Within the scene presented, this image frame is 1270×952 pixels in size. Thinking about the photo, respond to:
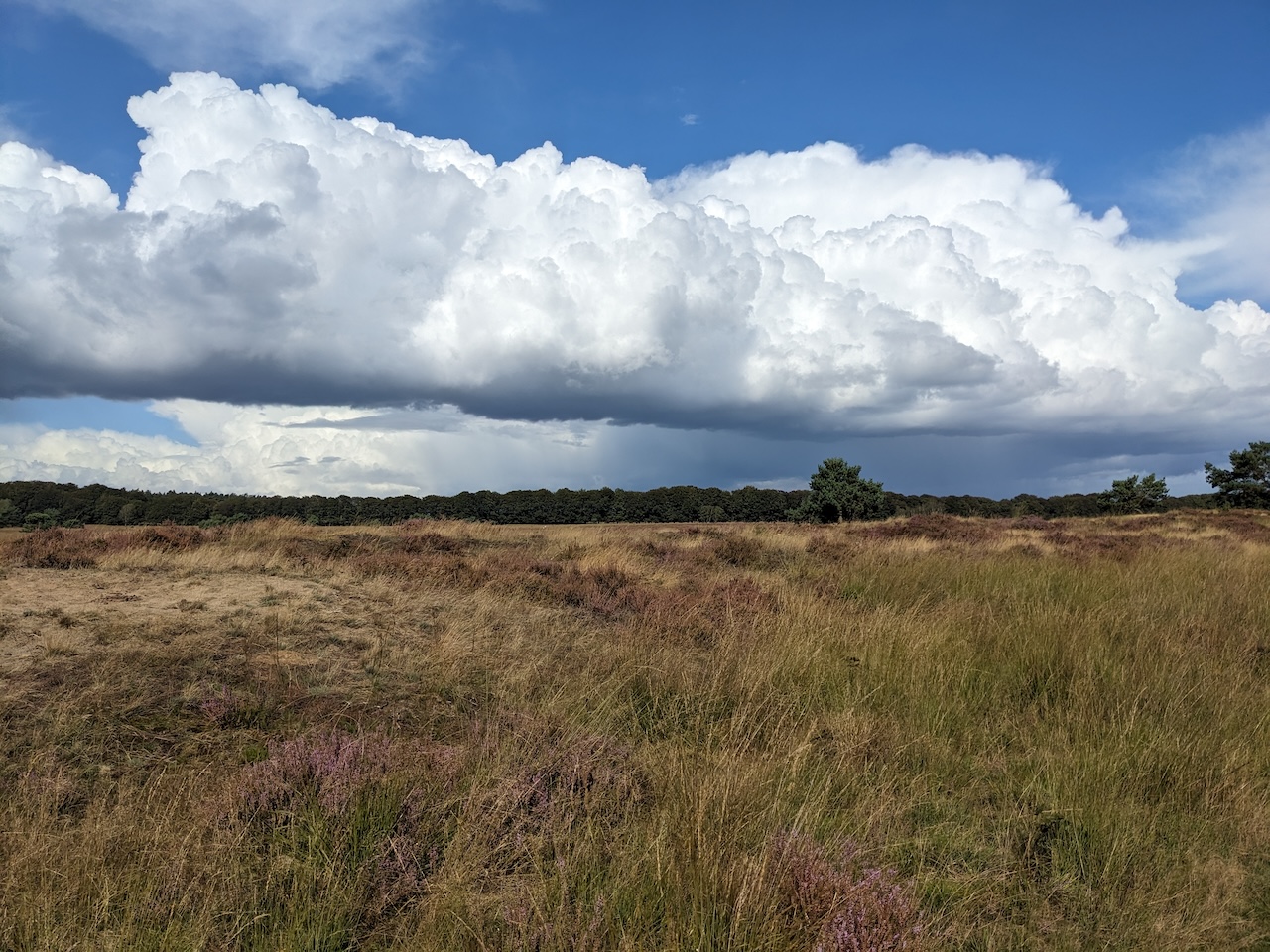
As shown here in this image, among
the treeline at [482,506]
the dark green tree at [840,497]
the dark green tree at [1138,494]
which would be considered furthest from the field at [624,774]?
the dark green tree at [1138,494]

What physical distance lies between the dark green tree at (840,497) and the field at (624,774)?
27.7m

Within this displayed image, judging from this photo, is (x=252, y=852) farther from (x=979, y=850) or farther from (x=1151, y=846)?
(x=1151, y=846)

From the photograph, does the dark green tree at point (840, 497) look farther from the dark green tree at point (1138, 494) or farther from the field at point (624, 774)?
the field at point (624, 774)

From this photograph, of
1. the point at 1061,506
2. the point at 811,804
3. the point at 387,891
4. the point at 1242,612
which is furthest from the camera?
the point at 1061,506

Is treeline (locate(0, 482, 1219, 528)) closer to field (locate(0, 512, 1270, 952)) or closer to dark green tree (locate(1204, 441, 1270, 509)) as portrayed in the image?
dark green tree (locate(1204, 441, 1270, 509))

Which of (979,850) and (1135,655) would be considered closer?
(979,850)

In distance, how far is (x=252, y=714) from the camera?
18.5 ft

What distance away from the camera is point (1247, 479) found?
46.9m

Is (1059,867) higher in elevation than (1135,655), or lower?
lower

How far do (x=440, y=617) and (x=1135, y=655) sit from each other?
24.0 feet

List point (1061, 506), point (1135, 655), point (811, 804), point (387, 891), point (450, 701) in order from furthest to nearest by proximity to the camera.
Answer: point (1061, 506)
point (1135, 655)
point (450, 701)
point (811, 804)
point (387, 891)

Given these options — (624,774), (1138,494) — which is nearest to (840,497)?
(1138,494)

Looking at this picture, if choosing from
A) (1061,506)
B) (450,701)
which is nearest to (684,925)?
(450,701)

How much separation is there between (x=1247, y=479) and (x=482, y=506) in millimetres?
49428
